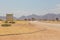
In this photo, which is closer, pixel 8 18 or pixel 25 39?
pixel 25 39

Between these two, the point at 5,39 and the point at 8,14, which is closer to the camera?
the point at 5,39

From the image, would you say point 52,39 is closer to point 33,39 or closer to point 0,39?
point 33,39

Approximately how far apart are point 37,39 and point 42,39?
18.6 inches

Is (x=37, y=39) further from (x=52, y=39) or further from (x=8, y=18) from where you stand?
(x=8, y=18)

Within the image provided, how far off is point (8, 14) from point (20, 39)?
3342 cm

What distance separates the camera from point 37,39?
54.2 feet

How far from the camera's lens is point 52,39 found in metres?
16.5

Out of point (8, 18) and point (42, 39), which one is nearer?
point (42, 39)

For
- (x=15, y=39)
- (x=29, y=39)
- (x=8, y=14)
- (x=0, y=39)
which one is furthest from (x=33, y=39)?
(x=8, y=14)

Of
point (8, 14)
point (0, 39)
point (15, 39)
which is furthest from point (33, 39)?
point (8, 14)

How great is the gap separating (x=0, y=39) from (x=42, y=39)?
13.0ft

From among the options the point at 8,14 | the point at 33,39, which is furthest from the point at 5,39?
the point at 8,14

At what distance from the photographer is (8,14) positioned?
49344 millimetres

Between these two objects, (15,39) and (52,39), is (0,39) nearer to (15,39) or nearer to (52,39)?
(15,39)
